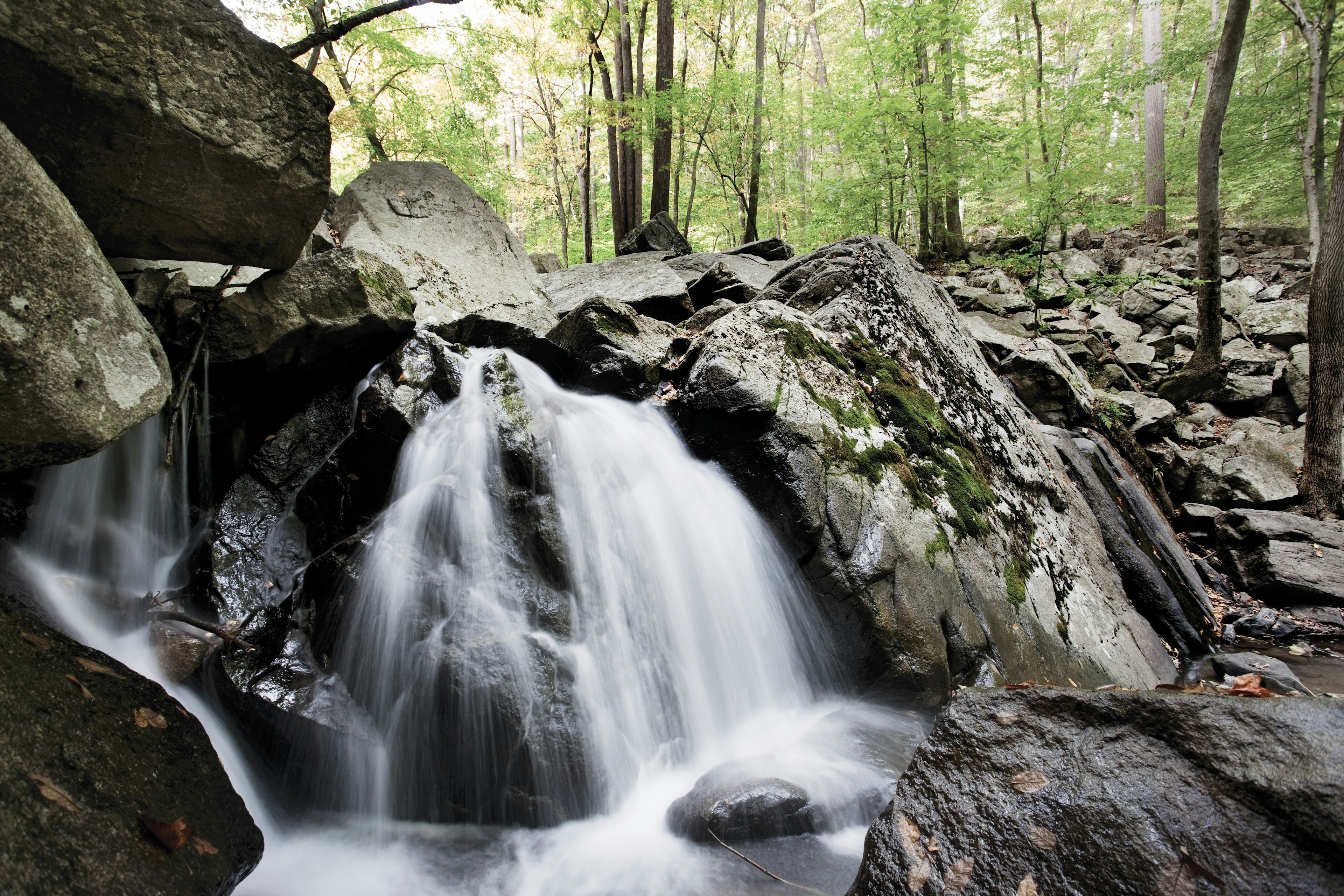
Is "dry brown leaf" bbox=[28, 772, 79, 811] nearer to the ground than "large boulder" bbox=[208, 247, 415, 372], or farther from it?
nearer to the ground

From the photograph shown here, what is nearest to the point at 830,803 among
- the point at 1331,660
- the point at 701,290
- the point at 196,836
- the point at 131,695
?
the point at 196,836

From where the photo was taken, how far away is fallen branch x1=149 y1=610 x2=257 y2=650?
10.8 feet

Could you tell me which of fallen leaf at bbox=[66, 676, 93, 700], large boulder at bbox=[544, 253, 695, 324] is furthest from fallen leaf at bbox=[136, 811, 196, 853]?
large boulder at bbox=[544, 253, 695, 324]

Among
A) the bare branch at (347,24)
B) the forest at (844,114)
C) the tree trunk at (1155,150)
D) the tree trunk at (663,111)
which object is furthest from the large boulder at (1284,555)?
the tree trunk at (1155,150)

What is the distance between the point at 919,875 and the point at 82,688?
3.12m

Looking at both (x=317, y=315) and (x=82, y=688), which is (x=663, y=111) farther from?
(x=82, y=688)

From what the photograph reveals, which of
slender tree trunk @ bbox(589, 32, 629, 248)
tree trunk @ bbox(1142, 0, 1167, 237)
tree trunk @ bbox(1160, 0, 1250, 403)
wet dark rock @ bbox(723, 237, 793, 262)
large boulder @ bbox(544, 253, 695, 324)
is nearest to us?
large boulder @ bbox(544, 253, 695, 324)

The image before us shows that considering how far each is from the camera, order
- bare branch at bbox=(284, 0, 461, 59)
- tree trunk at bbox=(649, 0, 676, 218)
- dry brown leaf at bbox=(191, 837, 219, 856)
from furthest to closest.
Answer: tree trunk at bbox=(649, 0, 676, 218) → bare branch at bbox=(284, 0, 461, 59) → dry brown leaf at bbox=(191, 837, 219, 856)

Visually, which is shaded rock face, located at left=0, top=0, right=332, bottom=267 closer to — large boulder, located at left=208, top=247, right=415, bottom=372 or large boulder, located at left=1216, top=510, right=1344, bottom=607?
large boulder, located at left=208, top=247, right=415, bottom=372

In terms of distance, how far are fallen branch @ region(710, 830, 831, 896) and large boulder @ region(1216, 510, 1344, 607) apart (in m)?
7.58

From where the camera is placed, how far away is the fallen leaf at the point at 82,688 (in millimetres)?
2303

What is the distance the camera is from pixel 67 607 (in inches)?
125

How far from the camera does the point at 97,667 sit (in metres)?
2.46

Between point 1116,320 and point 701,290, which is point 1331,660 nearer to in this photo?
point 701,290
